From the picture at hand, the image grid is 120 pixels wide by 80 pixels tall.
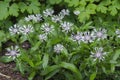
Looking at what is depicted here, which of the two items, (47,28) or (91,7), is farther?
(91,7)

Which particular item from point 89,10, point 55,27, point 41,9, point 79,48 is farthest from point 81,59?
point 41,9

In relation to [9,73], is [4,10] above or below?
above

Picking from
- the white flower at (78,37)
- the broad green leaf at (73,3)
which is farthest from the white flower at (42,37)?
the broad green leaf at (73,3)

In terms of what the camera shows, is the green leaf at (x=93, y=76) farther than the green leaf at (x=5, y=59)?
No

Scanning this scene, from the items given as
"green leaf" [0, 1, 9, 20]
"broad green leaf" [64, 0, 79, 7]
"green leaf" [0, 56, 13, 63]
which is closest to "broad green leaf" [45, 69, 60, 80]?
"green leaf" [0, 56, 13, 63]

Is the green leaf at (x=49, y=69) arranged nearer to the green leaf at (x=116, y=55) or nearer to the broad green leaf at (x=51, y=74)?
the broad green leaf at (x=51, y=74)

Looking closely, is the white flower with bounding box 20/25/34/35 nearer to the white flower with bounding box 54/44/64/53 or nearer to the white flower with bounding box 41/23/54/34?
the white flower with bounding box 41/23/54/34

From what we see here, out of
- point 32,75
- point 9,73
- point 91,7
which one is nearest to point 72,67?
point 32,75

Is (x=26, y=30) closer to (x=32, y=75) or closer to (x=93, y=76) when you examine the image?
(x=32, y=75)
